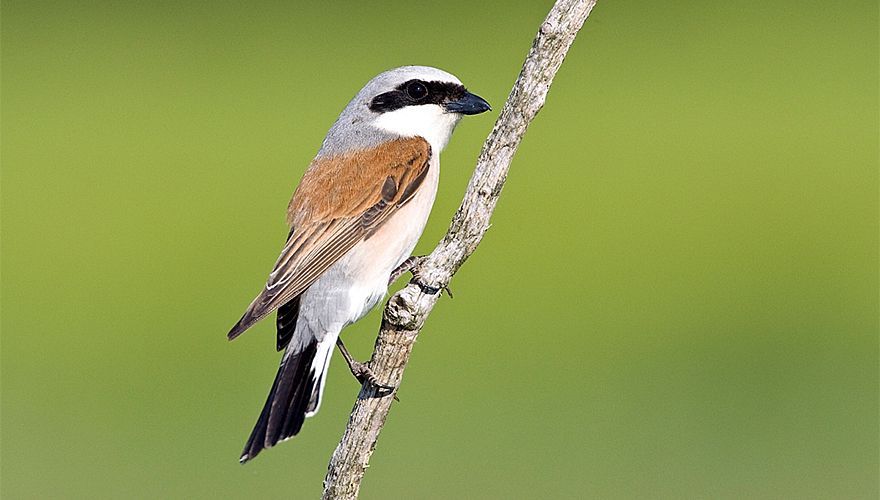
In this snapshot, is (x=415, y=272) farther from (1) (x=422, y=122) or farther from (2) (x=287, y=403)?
(1) (x=422, y=122)

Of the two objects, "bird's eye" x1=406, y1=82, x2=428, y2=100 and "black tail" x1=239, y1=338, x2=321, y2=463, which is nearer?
"black tail" x1=239, y1=338, x2=321, y2=463

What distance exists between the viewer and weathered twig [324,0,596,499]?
3.14 m

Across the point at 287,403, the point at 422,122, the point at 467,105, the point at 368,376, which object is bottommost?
the point at 287,403

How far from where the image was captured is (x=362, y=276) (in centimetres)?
393

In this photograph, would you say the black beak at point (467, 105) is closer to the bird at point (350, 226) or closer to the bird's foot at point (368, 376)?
the bird at point (350, 226)

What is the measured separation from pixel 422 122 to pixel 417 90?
12cm

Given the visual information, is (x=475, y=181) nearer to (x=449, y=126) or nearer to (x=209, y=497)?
(x=449, y=126)

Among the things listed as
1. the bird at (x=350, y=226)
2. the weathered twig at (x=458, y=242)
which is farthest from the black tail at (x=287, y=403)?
the weathered twig at (x=458, y=242)

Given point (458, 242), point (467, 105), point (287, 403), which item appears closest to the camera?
point (458, 242)

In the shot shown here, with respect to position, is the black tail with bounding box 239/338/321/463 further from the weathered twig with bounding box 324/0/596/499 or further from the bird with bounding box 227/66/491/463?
the weathered twig with bounding box 324/0/596/499

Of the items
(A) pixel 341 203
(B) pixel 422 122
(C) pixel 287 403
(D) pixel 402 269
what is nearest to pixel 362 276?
(D) pixel 402 269

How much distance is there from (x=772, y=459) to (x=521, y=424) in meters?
1.26

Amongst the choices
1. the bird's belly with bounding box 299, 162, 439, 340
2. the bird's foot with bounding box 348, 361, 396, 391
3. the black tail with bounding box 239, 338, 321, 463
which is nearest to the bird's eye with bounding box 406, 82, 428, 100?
the bird's belly with bounding box 299, 162, 439, 340

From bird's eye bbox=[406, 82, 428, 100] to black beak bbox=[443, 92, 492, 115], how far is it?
85mm
